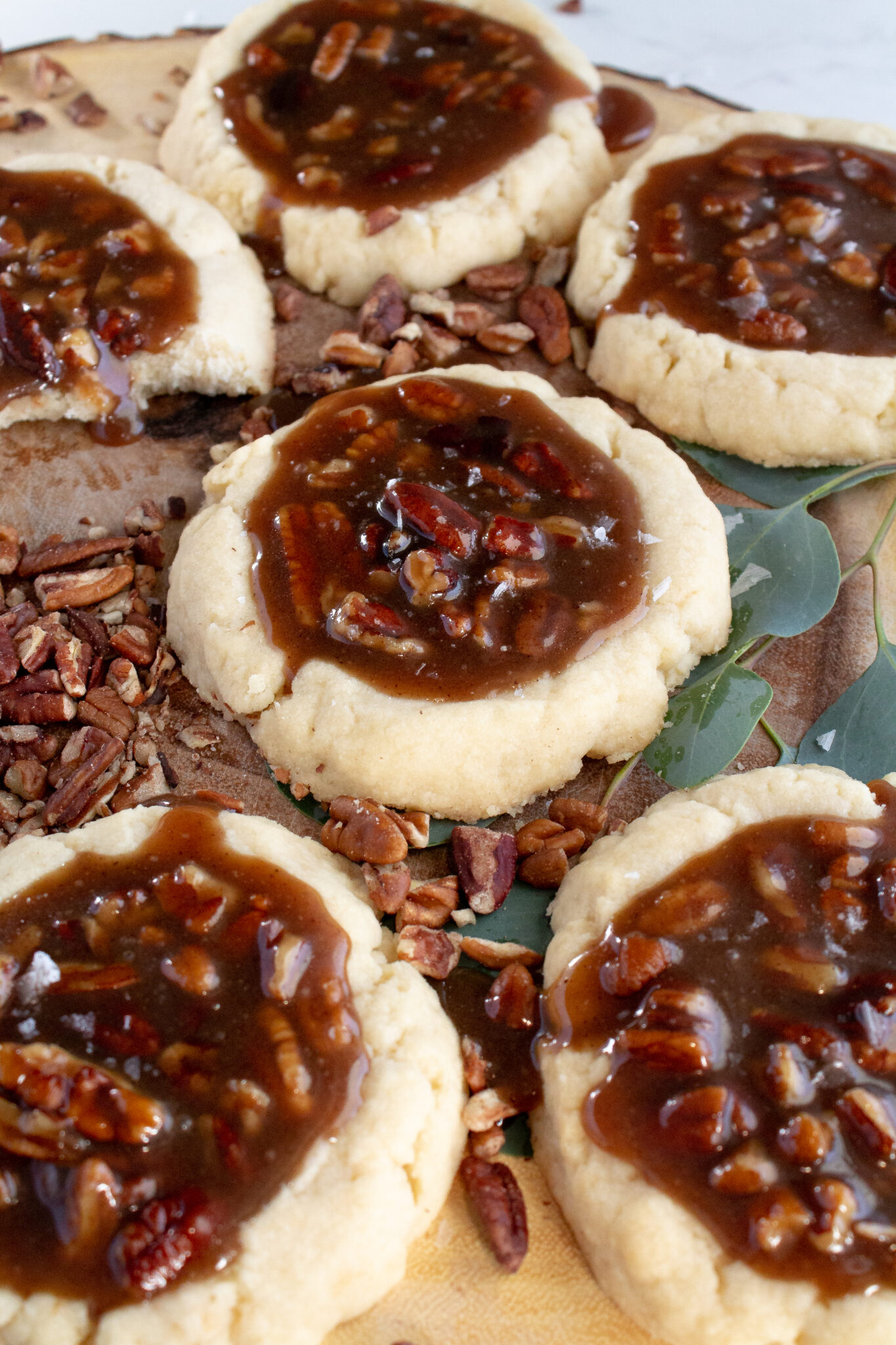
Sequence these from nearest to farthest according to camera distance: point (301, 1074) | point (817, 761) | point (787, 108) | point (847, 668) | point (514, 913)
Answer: point (301, 1074), point (514, 913), point (817, 761), point (847, 668), point (787, 108)

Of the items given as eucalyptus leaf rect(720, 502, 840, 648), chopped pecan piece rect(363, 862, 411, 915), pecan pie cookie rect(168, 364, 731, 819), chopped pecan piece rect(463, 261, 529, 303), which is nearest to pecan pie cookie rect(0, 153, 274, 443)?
pecan pie cookie rect(168, 364, 731, 819)

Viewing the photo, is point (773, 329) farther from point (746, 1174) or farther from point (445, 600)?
point (746, 1174)

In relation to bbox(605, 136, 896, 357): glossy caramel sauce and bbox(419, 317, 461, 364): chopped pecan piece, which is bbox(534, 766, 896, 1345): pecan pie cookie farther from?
bbox(419, 317, 461, 364): chopped pecan piece

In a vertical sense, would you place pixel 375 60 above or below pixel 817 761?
above

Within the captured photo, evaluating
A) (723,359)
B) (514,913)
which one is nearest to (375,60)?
(723,359)

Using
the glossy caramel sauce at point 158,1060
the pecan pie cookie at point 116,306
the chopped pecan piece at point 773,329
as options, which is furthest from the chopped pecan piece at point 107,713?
the chopped pecan piece at point 773,329

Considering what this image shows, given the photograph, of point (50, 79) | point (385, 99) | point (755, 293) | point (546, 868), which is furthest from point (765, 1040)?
point (50, 79)

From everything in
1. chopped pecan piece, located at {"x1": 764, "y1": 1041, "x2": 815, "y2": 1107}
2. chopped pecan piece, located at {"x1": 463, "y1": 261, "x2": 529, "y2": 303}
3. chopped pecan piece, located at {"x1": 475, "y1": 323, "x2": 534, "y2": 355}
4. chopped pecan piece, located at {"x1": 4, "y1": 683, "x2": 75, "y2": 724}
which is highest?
chopped pecan piece, located at {"x1": 463, "y1": 261, "x2": 529, "y2": 303}

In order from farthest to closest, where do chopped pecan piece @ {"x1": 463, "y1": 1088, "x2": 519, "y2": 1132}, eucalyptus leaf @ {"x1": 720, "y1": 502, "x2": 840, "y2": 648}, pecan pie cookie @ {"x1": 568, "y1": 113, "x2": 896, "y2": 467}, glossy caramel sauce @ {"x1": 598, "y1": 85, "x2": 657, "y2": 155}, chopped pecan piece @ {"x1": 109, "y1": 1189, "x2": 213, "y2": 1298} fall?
glossy caramel sauce @ {"x1": 598, "y1": 85, "x2": 657, "y2": 155}, pecan pie cookie @ {"x1": 568, "y1": 113, "x2": 896, "y2": 467}, eucalyptus leaf @ {"x1": 720, "y1": 502, "x2": 840, "y2": 648}, chopped pecan piece @ {"x1": 463, "y1": 1088, "x2": 519, "y2": 1132}, chopped pecan piece @ {"x1": 109, "y1": 1189, "x2": 213, "y2": 1298}

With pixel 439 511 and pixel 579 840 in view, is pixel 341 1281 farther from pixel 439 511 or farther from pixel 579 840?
pixel 439 511
